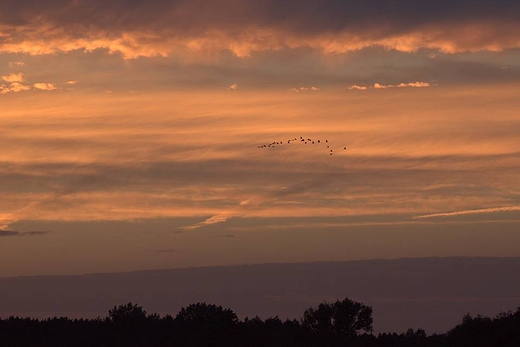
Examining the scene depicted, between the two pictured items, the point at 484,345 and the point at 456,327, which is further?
the point at 456,327

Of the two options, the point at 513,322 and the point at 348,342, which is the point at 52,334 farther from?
the point at 513,322

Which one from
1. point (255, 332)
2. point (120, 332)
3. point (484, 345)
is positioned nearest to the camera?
point (484, 345)

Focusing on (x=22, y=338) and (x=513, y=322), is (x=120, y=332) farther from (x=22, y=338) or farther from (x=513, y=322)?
(x=513, y=322)

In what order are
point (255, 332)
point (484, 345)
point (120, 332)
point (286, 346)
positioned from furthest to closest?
point (120, 332), point (255, 332), point (286, 346), point (484, 345)

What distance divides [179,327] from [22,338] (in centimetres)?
2840

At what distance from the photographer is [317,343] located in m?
177

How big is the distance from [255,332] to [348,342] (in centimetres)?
1783

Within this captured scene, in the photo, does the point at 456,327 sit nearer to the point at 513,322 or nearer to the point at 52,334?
the point at 513,322

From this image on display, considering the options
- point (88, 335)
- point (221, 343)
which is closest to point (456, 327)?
point (221, 343)

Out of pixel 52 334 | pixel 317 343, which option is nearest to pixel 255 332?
pixel 317 343

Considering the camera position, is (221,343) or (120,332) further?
(120,332)

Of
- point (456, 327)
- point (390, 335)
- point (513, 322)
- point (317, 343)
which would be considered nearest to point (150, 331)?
point (317, 343)

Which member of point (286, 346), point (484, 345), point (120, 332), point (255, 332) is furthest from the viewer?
point (120, 332)

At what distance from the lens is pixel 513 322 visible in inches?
5955
